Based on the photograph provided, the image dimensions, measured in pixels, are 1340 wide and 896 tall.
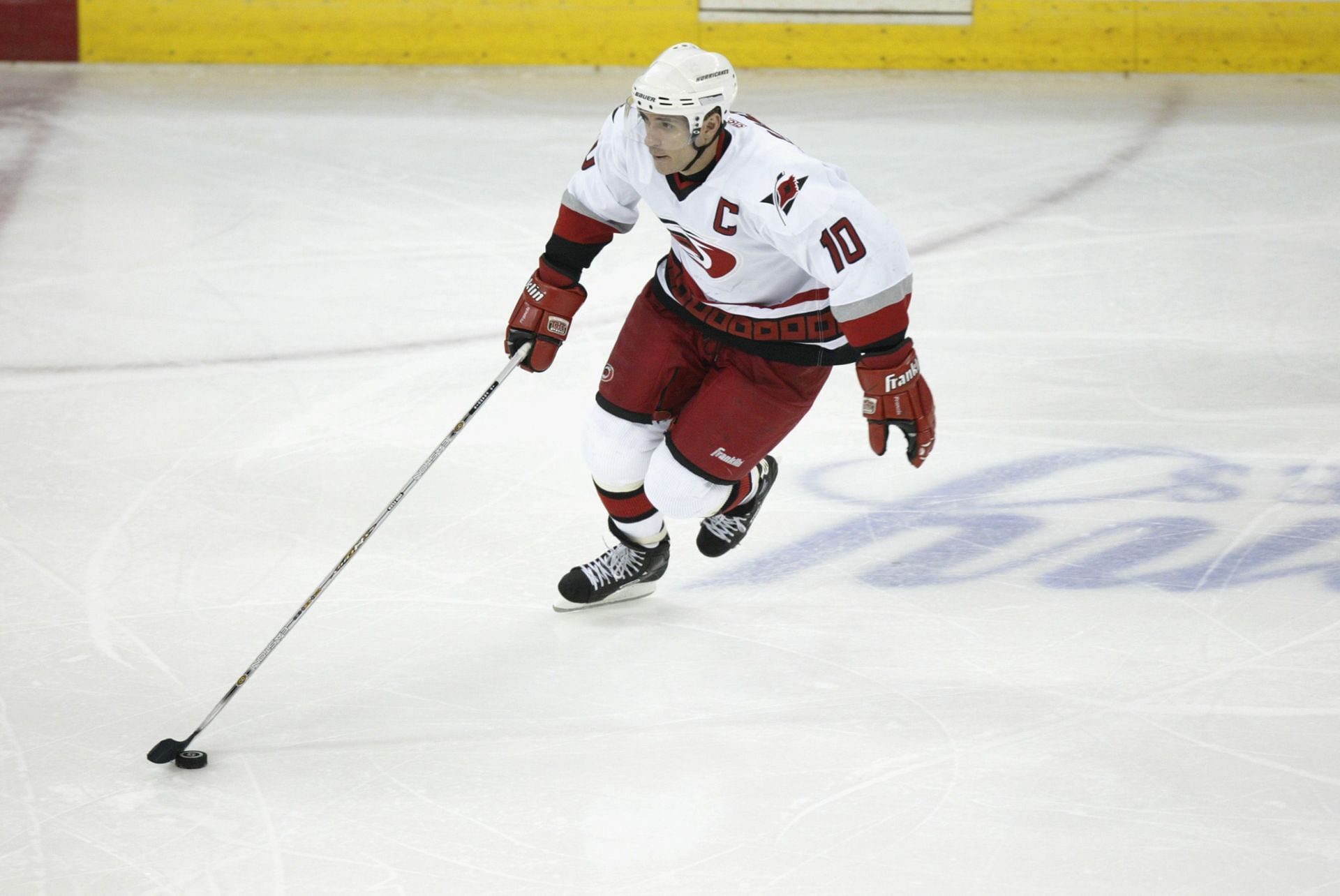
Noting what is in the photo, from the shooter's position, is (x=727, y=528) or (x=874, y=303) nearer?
(x=874, y=303)

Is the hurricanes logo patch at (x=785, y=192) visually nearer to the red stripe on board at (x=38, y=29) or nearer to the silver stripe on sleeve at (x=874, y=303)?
the silver stripe on sleeve at (x=874, y=303)

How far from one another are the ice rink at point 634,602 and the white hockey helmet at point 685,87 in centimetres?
101

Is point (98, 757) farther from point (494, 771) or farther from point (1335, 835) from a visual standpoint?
point (1335, 835)

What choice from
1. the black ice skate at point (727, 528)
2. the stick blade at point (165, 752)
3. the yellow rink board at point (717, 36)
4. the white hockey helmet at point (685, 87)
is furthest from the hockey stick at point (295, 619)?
the yellow rink board at point (717, 36)

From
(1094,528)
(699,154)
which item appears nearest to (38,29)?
(699,154)

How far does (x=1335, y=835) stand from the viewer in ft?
7.60

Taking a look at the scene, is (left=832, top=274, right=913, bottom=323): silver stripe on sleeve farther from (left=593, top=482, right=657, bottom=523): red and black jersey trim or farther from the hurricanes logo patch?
(left=593, top=482, right=657, bottom=523): red and black jersey trim

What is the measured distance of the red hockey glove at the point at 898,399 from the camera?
2658 millimetres

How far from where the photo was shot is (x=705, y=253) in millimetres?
2795

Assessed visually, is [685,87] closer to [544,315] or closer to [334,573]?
[544,315]

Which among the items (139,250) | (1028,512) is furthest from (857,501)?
(139,250)

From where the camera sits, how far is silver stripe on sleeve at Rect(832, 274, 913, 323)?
2605mm

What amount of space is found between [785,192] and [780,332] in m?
0.34

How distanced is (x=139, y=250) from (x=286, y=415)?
1.64m
